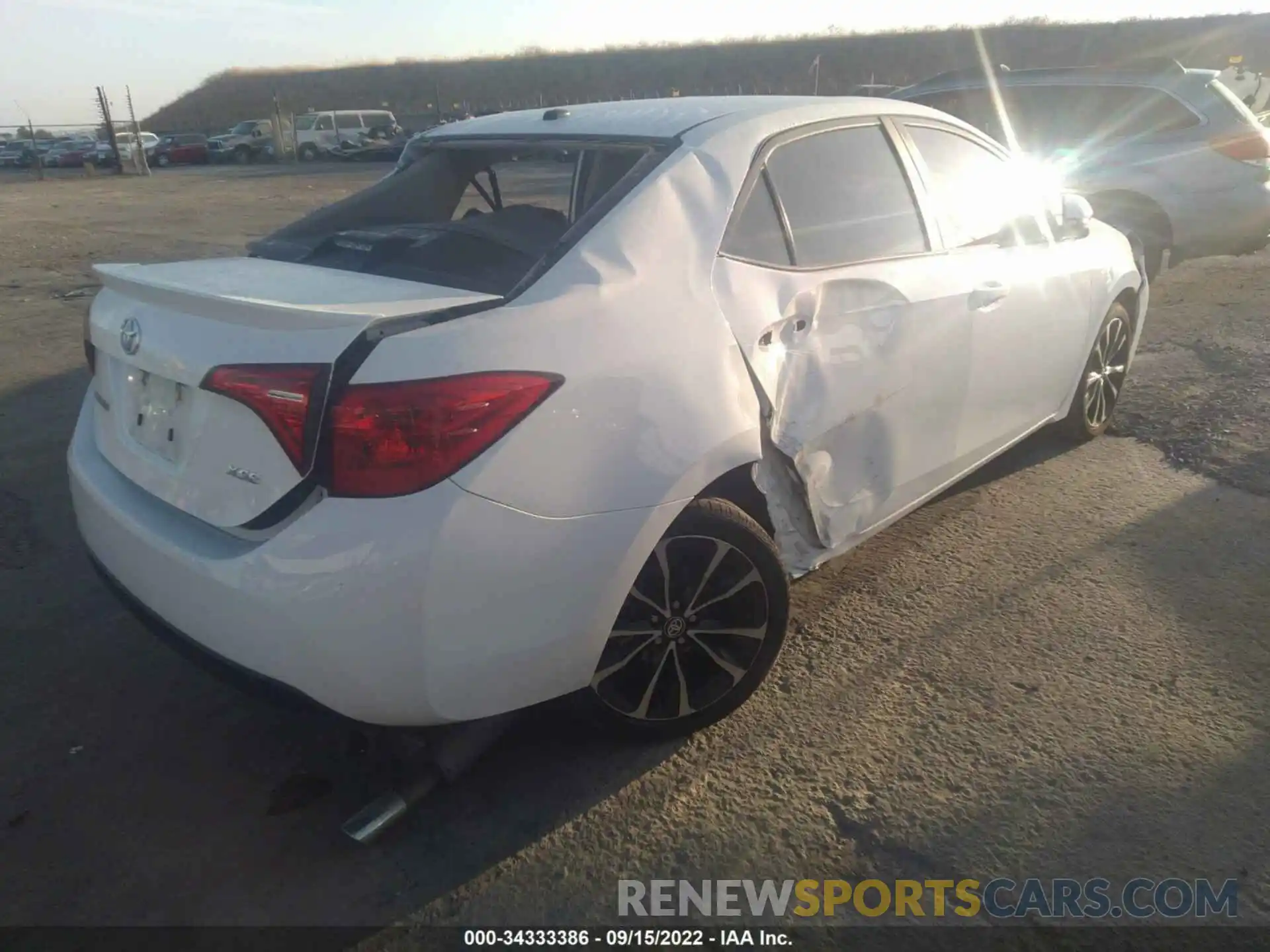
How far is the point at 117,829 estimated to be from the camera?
8.15 feet

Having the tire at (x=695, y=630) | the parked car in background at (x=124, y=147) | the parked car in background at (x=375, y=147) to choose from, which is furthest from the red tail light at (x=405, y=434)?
the parked car in background at (x=124, y=147)

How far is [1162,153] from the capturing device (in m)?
8.16

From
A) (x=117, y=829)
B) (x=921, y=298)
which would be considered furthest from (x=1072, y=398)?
(x=117, y=829)

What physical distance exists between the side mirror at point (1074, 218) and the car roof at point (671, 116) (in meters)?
0.99

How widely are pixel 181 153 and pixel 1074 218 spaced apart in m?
42.0

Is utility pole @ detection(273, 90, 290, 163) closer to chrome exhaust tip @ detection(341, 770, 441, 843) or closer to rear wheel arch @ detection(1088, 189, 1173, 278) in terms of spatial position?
rear wheel arch @ detection(1088, 189, 1173, 278)

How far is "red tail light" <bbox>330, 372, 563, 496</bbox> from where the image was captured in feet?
6.75

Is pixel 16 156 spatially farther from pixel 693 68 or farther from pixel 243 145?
pixel 693 68

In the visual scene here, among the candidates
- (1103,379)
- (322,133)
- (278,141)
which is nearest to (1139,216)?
(1103,379)

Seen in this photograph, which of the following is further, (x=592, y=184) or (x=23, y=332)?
(x=23, y=332)

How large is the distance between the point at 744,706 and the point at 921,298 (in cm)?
143

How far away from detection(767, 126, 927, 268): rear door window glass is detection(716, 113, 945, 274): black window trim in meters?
0.01

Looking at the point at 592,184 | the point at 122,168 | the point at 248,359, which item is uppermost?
the point at 592,184

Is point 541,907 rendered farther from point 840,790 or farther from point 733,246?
point 733,246
